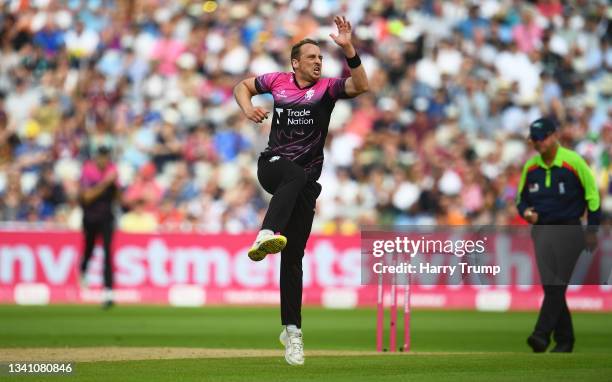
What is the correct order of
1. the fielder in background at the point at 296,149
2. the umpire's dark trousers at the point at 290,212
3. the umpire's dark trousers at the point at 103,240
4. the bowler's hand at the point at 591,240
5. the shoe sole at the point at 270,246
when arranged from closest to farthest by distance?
the shoe sole at the point at 270,246, the umpire's dark trousers at the point at 290,212, the fielder in background at the point at 296,149, the bowler's hand at the point at 591,240, the umpire's dark trousers at the point at 103,240

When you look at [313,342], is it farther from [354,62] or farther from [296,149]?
[354,62]

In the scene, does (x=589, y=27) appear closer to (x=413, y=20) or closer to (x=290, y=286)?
(x=413, y=20)

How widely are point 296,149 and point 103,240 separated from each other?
10951 mm

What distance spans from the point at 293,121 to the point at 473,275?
7.85ft

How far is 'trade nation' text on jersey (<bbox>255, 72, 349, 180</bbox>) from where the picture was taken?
10.9m

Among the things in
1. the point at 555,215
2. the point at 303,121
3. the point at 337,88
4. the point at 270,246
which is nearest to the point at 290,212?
the point at 270,246

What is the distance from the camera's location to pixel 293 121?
10.9 m

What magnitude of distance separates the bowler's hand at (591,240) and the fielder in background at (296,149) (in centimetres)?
332

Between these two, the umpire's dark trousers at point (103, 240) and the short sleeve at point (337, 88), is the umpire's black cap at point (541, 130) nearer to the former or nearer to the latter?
the short sleeve at point (337, 88)

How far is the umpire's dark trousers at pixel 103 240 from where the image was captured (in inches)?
831

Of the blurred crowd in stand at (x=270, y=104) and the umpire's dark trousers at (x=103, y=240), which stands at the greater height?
the blurred crowd in stand at (x=270, y=104)

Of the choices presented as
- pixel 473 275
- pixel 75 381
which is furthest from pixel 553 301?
pixel 75 381

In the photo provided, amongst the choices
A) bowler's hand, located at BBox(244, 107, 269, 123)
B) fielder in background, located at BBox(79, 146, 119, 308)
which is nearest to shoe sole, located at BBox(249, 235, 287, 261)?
bowler's hand, located at BBox(244, 107, 269, 123)

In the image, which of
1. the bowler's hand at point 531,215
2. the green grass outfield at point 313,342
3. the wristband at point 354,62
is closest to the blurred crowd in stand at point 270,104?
the green grass outfield at point 313,342
